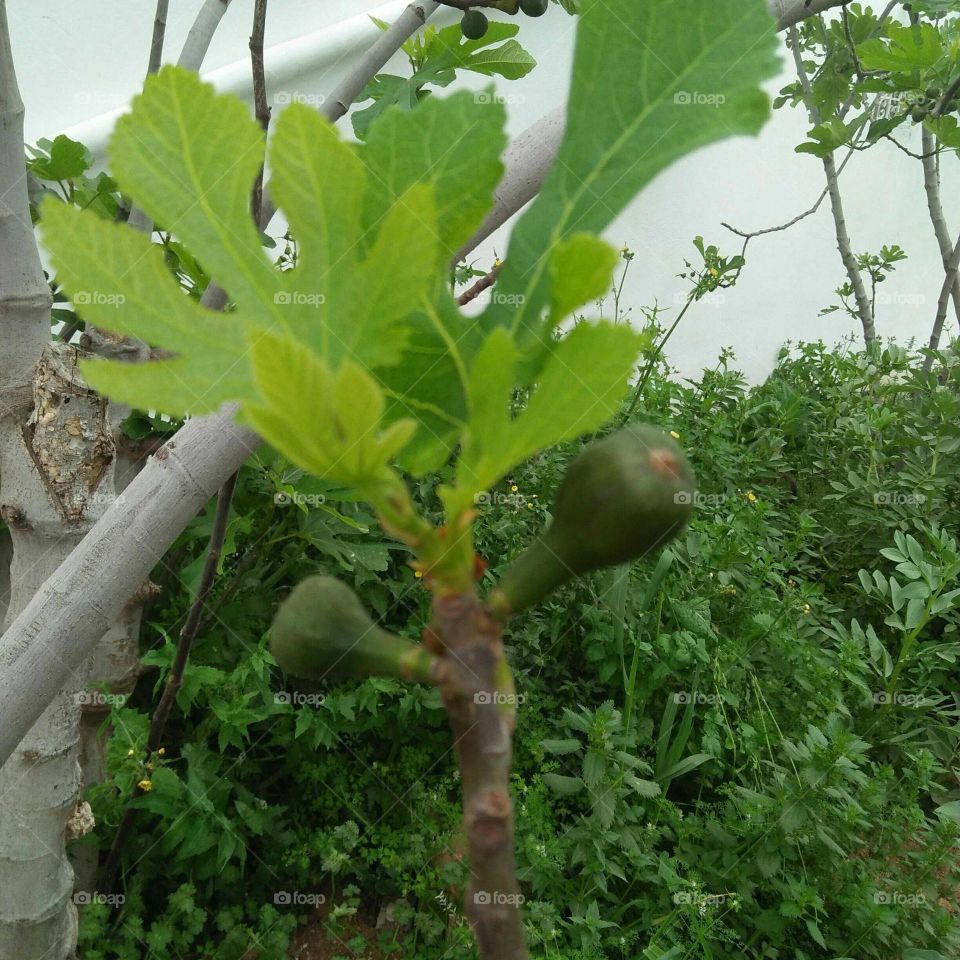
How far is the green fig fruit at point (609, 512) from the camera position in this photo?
5.7 inches

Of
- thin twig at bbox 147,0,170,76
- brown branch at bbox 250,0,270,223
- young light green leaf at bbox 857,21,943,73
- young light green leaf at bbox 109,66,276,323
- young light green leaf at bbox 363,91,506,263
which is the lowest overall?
young light green leaf at bbox 109,66,276,323

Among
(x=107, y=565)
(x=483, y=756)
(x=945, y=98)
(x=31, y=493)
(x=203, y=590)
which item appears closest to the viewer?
(x=483, y=756)

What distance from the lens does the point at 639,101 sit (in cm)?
15

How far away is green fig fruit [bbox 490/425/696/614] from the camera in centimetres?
15

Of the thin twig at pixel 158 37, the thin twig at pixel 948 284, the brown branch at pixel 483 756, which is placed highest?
the thin twig at pixel 948 284

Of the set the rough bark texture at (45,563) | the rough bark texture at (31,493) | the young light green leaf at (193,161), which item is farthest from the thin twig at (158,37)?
the young light green leaf at (193,161)

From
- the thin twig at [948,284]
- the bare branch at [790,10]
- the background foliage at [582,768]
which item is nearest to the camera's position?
the bare branch at [790,10]

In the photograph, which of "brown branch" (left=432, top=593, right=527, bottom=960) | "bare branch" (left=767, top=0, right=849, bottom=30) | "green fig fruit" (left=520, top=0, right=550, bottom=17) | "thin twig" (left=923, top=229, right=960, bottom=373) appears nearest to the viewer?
"brown branch" (left=432, top=593, right=527, bottom=960)

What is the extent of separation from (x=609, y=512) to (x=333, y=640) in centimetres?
6

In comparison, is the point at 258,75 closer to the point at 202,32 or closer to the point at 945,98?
the point at 202,32

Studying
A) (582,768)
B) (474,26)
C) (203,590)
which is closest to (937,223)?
(582,768)

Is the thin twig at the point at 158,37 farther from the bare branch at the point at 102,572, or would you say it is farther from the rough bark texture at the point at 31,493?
the bare branch at the point at 102,572

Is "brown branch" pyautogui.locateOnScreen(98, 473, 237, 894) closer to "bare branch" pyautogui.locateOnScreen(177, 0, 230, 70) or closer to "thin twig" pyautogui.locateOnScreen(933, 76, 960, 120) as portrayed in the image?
"bare branch" pyautogui.locateOnScreen(177, 0, 230, 70)

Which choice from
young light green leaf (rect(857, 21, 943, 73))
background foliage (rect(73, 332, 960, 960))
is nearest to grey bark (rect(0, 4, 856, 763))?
background foliage (rect(73, 332, 960, 960))
